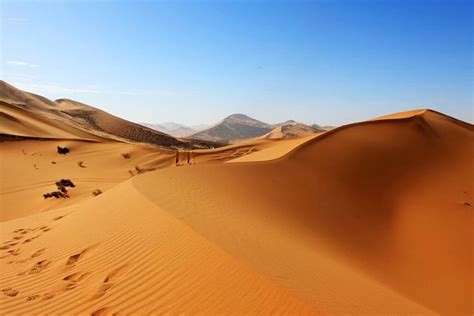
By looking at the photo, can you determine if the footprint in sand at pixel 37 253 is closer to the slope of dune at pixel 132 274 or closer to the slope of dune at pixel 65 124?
the slope of dune at pixel 132 274

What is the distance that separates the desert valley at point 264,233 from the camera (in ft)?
12.4

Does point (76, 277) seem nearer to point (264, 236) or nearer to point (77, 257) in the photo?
point (77, 257)

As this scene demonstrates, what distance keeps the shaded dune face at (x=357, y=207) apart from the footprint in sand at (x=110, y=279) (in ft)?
4.36

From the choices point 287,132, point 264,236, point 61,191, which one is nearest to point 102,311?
point 264,236

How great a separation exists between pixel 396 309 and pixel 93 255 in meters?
4.42

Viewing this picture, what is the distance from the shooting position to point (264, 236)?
5.61 meters

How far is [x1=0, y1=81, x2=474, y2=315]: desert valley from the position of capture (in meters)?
3.78

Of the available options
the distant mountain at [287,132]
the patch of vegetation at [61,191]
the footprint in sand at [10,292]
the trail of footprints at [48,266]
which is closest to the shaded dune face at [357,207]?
the trail of footprints at [48,266]

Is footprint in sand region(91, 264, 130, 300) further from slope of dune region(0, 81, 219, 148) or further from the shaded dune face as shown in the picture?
slope of dune region(0, 81, 219, 148)

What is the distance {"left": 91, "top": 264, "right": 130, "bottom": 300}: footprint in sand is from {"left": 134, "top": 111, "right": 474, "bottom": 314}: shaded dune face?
4.36ft

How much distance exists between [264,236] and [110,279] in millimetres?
2590

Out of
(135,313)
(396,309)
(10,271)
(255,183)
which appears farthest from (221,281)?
(255,183)

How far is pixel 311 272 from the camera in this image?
4.49m

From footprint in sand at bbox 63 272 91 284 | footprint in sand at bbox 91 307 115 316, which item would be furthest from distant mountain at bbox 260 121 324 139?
footprint in sand at bbox 91 307 115 316
